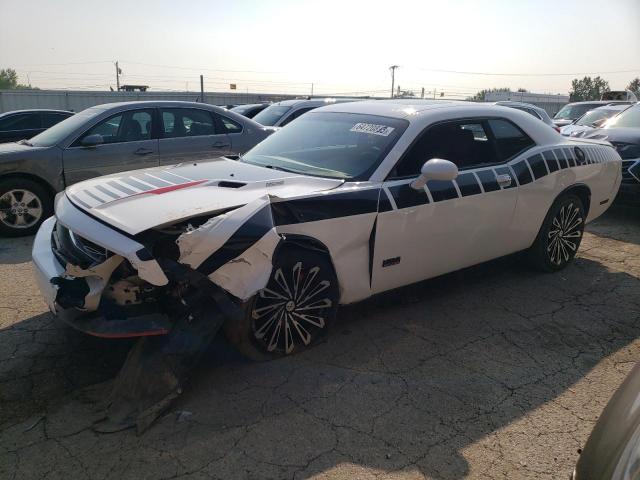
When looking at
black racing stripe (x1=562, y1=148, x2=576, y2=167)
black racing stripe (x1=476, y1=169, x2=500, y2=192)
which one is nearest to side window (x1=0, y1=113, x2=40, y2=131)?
black racing stripe (x1=476, y1=169, x2=500, y2=192)

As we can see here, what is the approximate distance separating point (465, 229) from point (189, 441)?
2.56 meters

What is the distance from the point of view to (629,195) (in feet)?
23.5

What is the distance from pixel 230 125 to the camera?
777cm

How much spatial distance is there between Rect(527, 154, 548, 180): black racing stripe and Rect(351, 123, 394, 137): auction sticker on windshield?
1496 mm

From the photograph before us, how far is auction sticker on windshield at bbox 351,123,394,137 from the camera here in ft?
12.7

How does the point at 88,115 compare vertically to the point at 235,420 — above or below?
above

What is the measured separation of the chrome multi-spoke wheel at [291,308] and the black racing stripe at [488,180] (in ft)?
5.40

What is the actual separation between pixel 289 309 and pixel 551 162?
9.73 ft

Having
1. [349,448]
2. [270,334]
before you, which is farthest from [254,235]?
[349,448]

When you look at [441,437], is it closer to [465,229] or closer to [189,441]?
[189,441]

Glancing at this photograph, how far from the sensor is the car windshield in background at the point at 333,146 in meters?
3.72

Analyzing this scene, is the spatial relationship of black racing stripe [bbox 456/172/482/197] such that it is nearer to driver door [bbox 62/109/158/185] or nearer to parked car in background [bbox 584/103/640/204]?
parked car in background [bbox 584/103/640/204]

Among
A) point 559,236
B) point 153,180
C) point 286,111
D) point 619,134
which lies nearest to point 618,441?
point 153,180

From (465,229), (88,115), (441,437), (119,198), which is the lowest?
(441,437)
